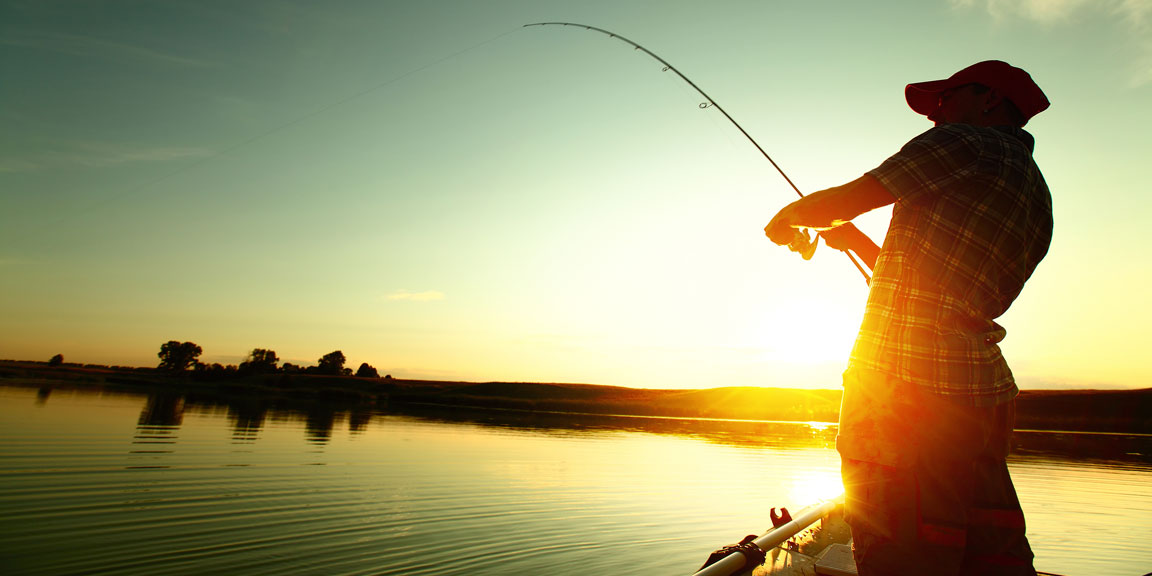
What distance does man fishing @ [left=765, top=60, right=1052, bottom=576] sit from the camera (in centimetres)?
204

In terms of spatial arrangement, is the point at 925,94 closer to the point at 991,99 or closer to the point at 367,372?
the point at 991,99

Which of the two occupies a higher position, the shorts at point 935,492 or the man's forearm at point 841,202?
the man's forearm at point 841,202

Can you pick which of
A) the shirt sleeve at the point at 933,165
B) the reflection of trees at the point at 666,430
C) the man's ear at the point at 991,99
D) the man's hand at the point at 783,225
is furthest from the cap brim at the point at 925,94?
the reflection of trees at the point at 666,430

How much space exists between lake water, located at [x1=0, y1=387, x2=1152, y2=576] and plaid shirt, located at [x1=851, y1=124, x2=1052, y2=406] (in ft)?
26.3

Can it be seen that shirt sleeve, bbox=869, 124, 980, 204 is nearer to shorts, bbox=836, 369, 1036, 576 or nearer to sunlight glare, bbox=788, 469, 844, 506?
shorts, bbox=836, 369, 1036, 576

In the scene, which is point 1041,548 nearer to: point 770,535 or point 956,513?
point 770,535

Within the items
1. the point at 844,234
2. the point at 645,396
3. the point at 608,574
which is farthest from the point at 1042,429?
the point at 844,234

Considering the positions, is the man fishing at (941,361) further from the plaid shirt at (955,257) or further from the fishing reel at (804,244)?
the fishing reel at (804,244)

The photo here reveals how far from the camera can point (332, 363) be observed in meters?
130

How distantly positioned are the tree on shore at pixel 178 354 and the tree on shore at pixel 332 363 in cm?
2722

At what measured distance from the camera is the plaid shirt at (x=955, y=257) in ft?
6.92

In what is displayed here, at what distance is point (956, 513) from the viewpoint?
6.54 feet

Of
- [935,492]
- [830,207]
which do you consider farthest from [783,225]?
[935,492]

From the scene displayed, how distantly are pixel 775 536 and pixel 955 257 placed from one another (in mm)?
4384
